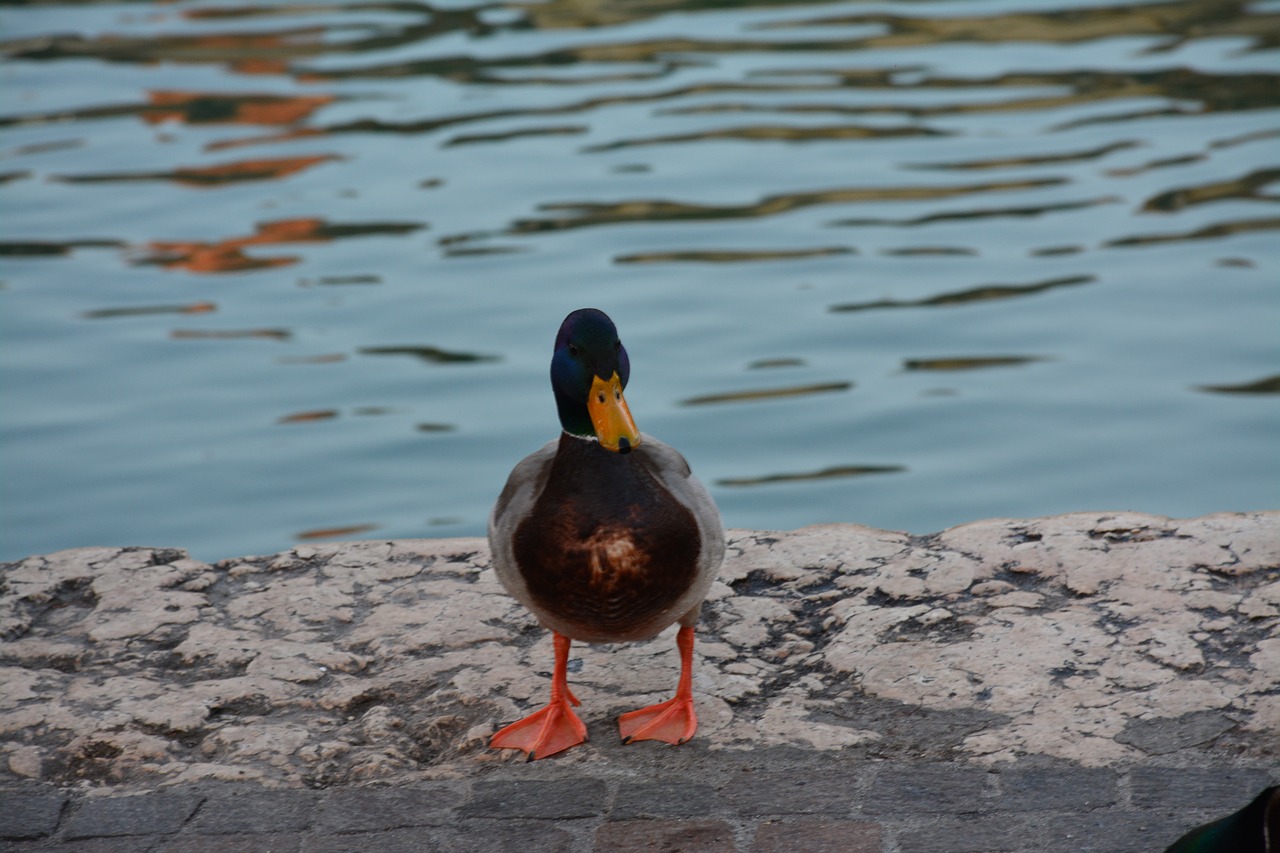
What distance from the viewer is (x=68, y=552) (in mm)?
4031

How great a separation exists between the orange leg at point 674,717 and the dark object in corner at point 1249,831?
3.95ft

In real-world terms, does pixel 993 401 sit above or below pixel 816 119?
below

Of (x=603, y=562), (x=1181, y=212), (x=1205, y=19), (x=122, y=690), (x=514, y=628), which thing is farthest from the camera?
(x=1205, y=19)

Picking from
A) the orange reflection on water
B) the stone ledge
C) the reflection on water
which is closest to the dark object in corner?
the stone ledge

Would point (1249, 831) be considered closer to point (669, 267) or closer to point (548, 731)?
point (548, 731)

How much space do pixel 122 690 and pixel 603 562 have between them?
3.72 ft

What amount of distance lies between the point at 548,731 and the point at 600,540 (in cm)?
42

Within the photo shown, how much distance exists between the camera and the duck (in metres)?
2.89

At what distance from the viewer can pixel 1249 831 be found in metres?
1.88

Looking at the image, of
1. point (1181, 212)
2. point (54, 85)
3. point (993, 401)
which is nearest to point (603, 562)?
point (993, 401)

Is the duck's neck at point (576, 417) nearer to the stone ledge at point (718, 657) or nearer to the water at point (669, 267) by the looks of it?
the stone ledge at point (718, 657)

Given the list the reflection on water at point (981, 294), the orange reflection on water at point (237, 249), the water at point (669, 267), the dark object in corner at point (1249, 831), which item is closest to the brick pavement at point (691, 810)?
the dark object in corner at point (1249, 831)

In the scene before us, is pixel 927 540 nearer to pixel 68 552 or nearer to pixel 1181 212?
pixel 68 552

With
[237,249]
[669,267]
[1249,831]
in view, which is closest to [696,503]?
[1249,831]
